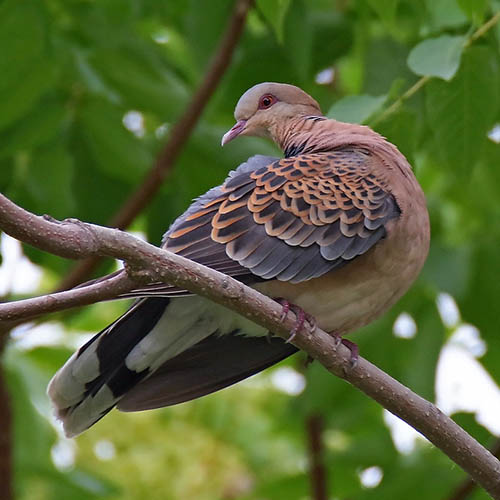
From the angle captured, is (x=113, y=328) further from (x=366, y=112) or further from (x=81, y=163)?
(x=81, y=163)

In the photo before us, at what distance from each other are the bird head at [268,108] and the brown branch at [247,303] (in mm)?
950

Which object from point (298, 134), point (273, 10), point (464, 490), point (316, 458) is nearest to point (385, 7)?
point (273, 10)

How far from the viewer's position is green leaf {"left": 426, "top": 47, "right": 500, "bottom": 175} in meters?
2.63

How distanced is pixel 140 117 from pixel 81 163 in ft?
1.73

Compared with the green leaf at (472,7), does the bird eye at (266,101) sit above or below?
above

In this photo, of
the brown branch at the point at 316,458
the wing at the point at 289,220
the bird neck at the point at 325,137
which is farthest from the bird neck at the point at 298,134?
the brown branch at the point at 316,458

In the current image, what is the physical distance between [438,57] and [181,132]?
3.61 ft

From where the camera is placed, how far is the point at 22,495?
401 centimetres

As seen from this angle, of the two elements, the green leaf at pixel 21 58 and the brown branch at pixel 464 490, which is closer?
the green leaf at pixel 21 58

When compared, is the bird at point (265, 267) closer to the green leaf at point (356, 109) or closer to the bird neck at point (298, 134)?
the bird neck at point (298, 134)

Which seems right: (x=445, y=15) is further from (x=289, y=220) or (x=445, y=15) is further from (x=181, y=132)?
(x=181, y=132)

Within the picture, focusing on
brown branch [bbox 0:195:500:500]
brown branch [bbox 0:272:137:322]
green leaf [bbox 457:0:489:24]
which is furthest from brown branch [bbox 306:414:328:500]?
brown branch [bbox 0:272:137:322]

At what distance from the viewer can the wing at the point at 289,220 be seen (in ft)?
8.25

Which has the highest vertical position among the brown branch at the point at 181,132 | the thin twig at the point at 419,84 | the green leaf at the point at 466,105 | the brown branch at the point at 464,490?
the brown branch at the point at 181,132
